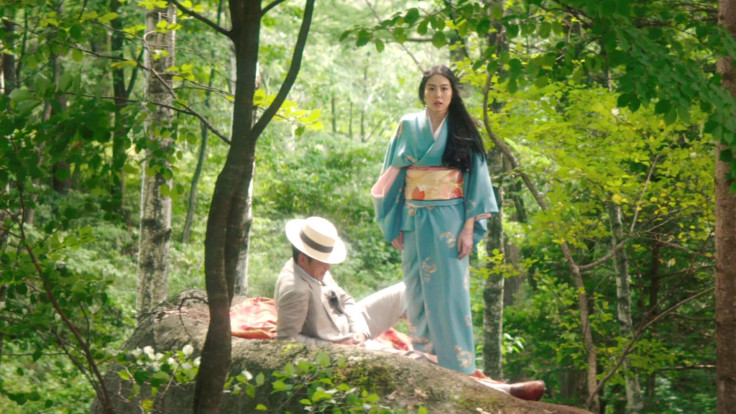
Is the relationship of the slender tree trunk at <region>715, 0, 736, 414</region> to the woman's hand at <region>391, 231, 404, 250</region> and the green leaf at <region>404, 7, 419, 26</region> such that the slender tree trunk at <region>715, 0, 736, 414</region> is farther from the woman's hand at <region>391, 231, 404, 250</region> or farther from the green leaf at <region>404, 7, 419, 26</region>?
the woman's hand at <region>391, 231, 404, 250</region>

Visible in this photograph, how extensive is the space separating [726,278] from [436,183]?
1.92 metres

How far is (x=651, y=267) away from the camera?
5828 mm

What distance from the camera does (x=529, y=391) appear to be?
394 cm

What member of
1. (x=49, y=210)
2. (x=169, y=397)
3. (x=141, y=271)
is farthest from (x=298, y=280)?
(x=49, y=210)

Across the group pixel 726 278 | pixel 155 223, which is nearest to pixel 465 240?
pixel 726 278

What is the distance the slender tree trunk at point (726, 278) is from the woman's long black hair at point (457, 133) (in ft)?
5.45

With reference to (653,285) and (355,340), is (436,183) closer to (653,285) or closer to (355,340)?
(355,340)

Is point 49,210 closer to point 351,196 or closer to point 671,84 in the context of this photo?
point 351,196

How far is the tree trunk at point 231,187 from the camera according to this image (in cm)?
229

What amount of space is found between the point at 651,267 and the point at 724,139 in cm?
383

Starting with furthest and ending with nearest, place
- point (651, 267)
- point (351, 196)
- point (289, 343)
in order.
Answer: point (351, 196)
point (651, 267)
point (289, 343)

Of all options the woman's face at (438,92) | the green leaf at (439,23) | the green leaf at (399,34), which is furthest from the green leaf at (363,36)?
the woman's face at (438,92)

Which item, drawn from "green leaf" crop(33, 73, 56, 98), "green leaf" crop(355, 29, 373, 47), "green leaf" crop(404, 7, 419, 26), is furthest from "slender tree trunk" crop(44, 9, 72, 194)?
"green leaf" crop(404, 7, 419, 26)

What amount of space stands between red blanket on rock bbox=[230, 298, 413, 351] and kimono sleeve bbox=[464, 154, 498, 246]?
133 cm
